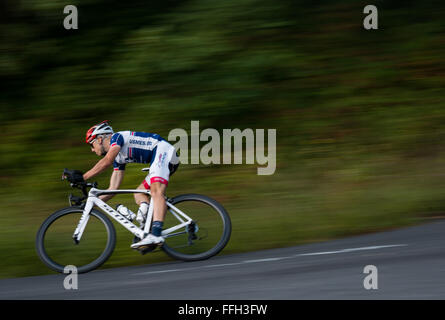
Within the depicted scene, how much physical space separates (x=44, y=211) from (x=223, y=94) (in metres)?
4.05

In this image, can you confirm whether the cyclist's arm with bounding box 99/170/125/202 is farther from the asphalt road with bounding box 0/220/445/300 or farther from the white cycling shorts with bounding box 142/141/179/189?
the asphalt road with bounding box 0/220/445/300

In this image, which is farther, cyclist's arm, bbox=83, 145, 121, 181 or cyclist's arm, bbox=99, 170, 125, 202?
cyclist's arm, bbox=99, 170, 125, 202

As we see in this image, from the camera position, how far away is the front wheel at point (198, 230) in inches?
277

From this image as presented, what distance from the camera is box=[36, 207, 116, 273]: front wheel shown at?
6840 millimetres

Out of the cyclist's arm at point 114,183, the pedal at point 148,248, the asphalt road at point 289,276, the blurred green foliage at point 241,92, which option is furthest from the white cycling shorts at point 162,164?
the blurred green foliage at point 241,92

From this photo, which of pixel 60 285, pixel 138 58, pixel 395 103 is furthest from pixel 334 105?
pixel 60 285

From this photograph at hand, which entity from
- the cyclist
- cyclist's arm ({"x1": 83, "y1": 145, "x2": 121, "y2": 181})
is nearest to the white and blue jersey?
the cyclist

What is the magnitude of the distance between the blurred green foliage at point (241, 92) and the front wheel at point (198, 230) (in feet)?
5.60

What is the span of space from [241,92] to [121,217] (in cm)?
504

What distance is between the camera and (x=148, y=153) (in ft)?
23.3

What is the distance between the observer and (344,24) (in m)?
12.9

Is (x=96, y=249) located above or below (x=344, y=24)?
below

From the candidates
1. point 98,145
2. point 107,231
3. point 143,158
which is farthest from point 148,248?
point 98,145
